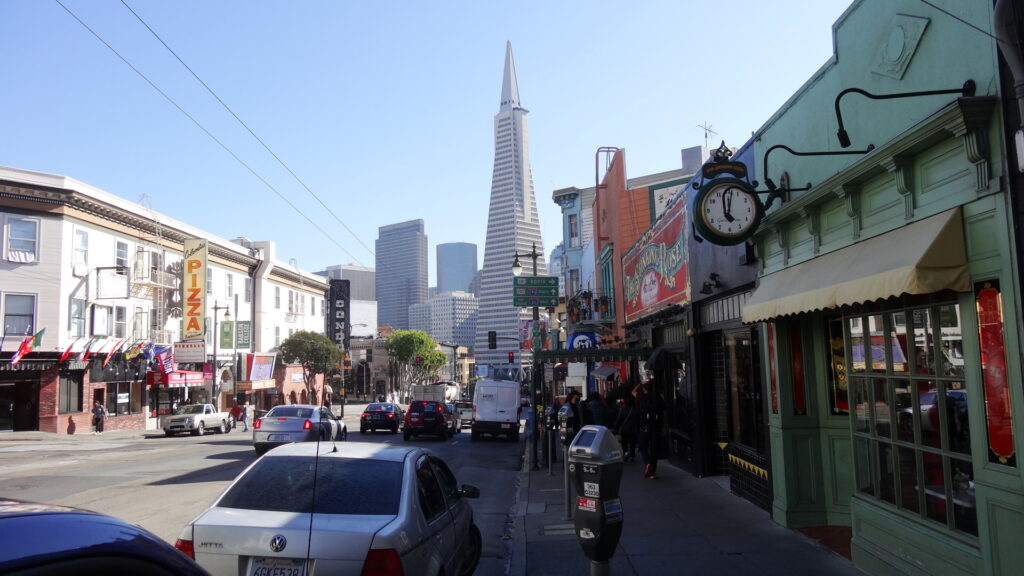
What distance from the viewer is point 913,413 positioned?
21.1ft

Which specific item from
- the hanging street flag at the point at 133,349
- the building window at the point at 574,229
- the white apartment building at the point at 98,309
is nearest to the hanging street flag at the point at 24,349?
the white apartment building at the point at 98,309

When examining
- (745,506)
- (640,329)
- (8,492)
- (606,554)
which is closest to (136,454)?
(8,492)

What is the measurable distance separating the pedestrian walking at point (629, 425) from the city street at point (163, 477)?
275cm

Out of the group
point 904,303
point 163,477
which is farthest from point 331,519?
point 163,477

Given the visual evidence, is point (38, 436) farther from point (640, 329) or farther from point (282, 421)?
point (640, 329)

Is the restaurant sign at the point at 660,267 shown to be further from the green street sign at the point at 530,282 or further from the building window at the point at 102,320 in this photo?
the building window at the point at 102,320

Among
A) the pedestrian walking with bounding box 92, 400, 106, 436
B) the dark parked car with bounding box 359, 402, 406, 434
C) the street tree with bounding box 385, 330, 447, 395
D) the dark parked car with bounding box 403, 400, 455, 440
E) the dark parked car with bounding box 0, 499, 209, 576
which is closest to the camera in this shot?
the dark parked car with bounding box 0, 499, 209, 576

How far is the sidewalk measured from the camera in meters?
7.56

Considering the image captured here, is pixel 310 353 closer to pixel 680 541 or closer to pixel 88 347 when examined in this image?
pixel 88 347

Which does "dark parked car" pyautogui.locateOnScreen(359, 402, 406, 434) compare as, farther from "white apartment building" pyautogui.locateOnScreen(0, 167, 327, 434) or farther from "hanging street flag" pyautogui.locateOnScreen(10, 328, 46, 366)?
"hanging street flag" pyautogui.locateOnScreen(10, 328, 46, 366)

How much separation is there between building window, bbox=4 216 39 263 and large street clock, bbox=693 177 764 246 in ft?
106

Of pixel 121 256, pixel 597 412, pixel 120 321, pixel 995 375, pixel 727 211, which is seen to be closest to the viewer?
pixel 995 375

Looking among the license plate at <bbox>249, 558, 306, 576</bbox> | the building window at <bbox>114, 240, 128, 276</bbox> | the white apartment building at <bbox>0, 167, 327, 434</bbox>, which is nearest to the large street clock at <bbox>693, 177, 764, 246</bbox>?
the license plate at <bbox>249, 558, 306, 576</bbox>

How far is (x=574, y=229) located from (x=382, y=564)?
51.9m
